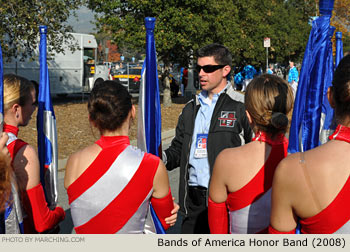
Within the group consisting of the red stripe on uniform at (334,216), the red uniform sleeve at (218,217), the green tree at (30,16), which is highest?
the green tree at (30,16)

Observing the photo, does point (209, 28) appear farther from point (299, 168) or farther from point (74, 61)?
point (299, 168)

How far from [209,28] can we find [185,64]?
2.01 meters

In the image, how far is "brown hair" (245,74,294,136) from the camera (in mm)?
2650

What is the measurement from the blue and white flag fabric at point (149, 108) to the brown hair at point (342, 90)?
1351 mm

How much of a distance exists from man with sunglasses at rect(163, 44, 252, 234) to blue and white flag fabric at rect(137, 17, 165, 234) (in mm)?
550

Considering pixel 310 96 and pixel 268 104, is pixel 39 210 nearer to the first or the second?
pixel 268 104

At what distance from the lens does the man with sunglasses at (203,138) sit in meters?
3.60

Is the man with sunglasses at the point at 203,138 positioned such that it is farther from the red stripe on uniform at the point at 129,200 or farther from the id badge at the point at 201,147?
the red stripe on uniform at the point at 129,200

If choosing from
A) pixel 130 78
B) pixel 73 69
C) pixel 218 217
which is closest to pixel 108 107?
pixel 218 217

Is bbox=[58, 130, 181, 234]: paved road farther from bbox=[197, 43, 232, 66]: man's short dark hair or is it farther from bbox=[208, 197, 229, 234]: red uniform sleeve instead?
bbox=[208, 197, 229, 234]: red uniform sleeve

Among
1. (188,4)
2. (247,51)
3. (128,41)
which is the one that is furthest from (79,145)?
(247,51)

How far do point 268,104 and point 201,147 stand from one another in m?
1.06

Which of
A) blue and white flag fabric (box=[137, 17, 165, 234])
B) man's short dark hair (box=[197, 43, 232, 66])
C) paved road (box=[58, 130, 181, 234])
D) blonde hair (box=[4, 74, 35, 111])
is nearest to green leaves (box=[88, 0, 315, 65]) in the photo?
paved road (box=[58, 130, 181, 234])

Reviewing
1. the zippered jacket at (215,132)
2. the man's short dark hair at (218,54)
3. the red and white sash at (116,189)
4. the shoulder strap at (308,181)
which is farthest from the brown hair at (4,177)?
the man's short dark hair at (218,54)
